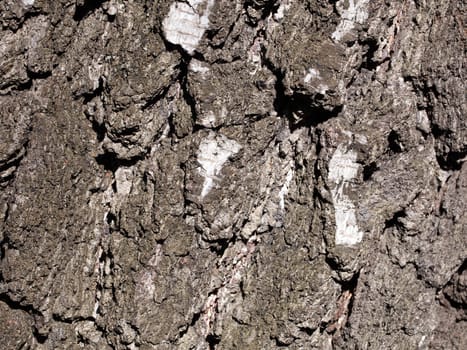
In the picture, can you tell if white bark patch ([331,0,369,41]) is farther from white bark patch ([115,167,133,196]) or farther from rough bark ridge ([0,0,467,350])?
white bark patch ([115,167,133,196])

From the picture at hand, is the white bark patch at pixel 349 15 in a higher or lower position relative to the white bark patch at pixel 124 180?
higher

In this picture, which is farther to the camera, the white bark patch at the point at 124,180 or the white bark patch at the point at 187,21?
the white bark patch at the point at 124,180

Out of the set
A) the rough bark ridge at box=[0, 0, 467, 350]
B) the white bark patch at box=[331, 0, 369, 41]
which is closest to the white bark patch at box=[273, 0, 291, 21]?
the rough bark ridge at box=[0, 0, 467, 350]

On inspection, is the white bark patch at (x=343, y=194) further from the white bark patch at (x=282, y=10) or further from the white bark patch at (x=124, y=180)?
the white bark patch at (x=124, y=180)

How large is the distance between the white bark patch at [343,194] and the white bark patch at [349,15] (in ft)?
0.90

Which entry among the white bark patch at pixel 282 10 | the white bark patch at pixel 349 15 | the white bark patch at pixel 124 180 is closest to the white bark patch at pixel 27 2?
the white bark patch at pixel 124 180

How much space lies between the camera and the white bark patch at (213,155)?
1.72 m

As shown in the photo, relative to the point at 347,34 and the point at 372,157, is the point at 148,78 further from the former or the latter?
the point at 372,157

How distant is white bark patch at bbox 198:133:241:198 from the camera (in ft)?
5.65

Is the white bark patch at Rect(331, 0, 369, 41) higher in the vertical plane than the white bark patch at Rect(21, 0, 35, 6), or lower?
higher

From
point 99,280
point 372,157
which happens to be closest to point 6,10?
point 99,280

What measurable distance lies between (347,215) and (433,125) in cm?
33

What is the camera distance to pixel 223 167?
1740 millimetres

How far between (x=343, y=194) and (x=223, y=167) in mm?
312
